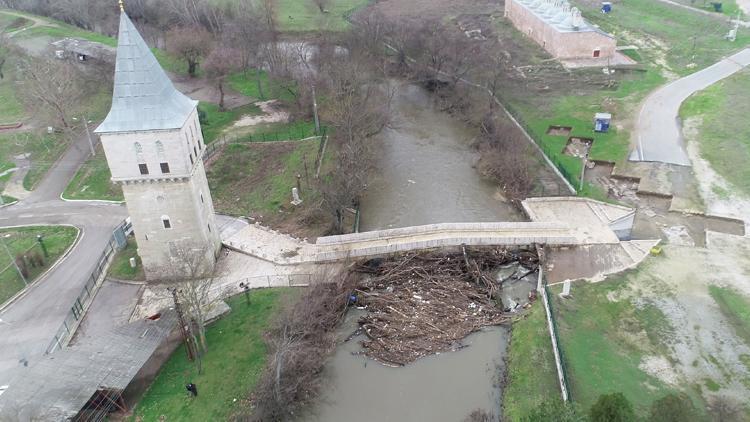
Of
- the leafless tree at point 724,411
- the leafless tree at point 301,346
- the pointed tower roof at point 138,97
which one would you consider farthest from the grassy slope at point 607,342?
the pointed tower roof at point 138,97

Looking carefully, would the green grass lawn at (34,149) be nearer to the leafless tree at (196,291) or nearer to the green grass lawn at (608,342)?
the leafless tree at (196,291)

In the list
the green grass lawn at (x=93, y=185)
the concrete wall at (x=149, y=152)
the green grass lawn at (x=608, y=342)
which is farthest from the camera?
the green grass lawn at (x=93, y=185)

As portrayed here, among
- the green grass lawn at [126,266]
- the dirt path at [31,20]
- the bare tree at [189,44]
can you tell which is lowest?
the green grass lawn at [126,266]

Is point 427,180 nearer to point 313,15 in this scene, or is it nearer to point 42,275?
point 42,275

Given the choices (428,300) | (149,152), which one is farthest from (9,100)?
(428,300)

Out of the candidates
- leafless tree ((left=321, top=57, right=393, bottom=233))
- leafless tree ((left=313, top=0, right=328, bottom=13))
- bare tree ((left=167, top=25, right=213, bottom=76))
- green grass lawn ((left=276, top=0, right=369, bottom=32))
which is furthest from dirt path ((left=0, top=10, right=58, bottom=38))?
leafless tree ((left=321, top=57, right=393, bottom=233))

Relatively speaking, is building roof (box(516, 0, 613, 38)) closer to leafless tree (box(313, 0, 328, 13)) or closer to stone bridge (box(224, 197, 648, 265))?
leafless tree (box(313, 0, 328, 13))

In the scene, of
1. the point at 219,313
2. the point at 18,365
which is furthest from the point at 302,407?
the point at 18,365

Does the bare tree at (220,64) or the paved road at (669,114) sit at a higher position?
the bare tree at (220,64)
